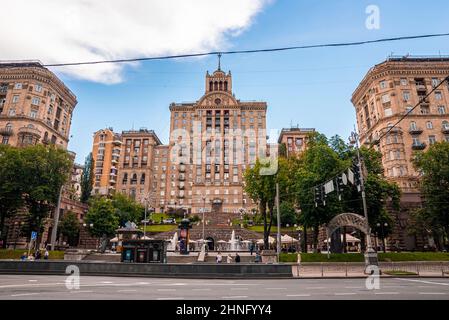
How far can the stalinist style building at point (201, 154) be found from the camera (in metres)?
92.3

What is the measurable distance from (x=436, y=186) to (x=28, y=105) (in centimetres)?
6890

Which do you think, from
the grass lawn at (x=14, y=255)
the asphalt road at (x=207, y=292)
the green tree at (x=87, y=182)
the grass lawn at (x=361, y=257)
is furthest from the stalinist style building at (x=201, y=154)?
the asphalt road at (x=207, y=292)

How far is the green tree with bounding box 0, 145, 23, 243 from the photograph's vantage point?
42.8 metres

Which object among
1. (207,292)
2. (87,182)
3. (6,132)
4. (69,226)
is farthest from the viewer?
(87,182)

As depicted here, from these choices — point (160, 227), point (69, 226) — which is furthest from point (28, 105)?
point (160, 227)

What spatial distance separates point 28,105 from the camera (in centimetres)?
5841

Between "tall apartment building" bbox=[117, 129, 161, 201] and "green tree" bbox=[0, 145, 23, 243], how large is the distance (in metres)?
57.4

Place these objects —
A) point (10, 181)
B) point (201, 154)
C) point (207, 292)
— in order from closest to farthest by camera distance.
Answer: point (207, 292)
point (10, 181)
point (201, 154)

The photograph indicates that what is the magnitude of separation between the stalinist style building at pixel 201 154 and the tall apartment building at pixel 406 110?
41890 mm

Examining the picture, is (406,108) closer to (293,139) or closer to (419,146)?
(419,146)

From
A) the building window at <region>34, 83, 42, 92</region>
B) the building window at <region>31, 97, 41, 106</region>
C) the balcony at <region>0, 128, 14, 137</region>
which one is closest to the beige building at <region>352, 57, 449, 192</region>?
the building window at <region>31, 97, 41, 106</region>

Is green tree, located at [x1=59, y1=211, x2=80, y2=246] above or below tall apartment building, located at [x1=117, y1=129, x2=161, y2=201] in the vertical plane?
below

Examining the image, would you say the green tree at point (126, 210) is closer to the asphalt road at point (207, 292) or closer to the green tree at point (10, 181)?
the green tree at point (10, 181)

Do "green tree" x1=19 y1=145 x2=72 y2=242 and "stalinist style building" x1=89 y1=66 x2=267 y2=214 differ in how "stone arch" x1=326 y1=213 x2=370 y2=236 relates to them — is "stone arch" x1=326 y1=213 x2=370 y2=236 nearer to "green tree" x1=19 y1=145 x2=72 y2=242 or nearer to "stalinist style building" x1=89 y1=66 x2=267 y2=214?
"green tree" x1=19 y1=145 x2=72 y2=242
